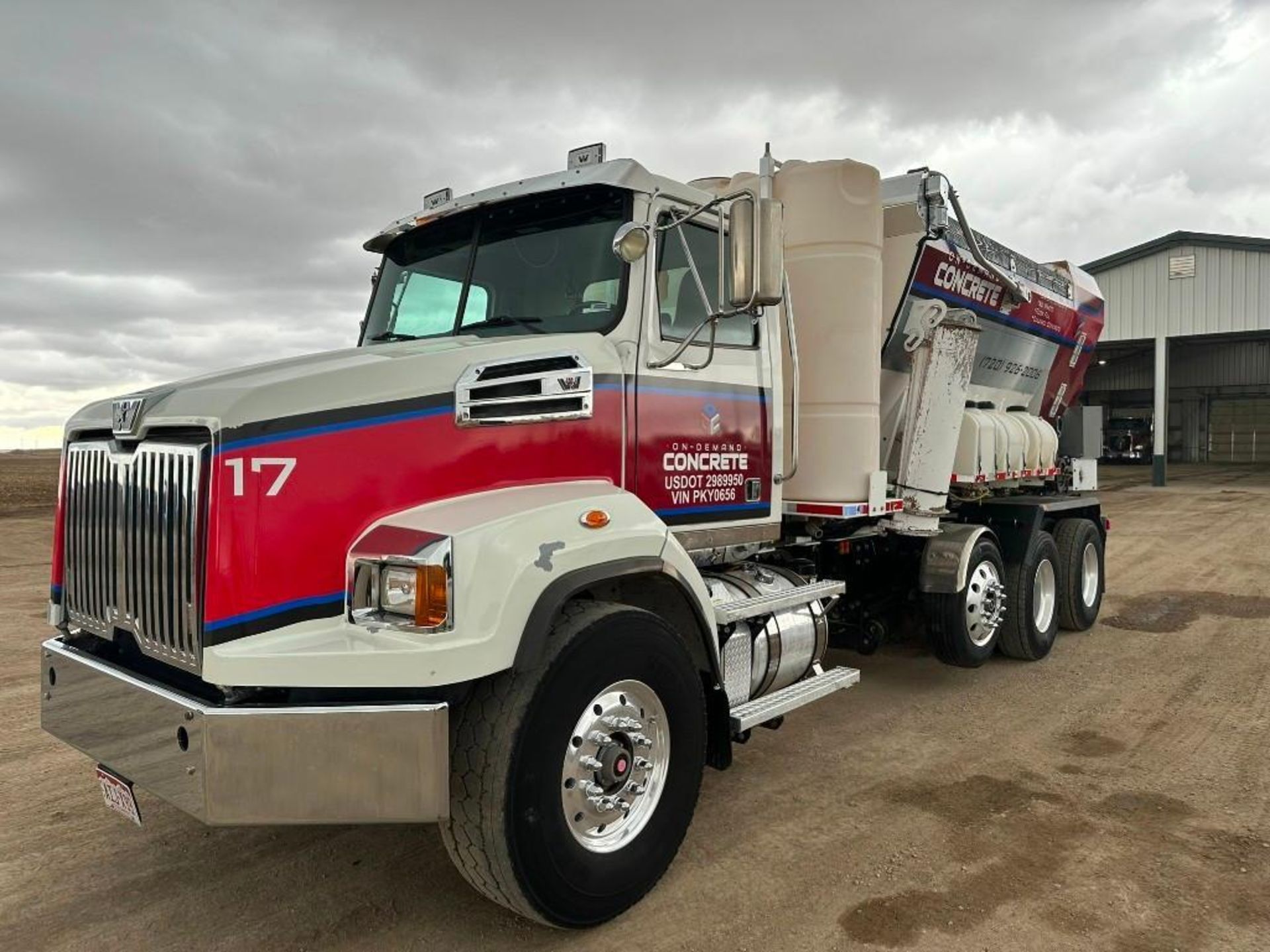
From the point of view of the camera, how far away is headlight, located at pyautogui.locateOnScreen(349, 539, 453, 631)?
9.03ft

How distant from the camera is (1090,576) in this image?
8.01m

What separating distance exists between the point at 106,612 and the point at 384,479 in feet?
4.02

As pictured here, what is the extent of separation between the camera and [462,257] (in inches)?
167

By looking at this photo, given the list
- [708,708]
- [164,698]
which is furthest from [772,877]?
[164,698]

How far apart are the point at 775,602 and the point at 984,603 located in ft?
8.96

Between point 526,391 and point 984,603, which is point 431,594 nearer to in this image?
point 526,391

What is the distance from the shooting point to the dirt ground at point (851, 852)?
10.3ft

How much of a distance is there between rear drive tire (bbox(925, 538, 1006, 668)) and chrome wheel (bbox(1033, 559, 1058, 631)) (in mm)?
858

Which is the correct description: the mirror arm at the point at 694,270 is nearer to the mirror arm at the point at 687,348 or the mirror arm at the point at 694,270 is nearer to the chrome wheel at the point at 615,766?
the mirror arm at the point at 687,348

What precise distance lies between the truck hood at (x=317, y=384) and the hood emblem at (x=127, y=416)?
0.03 m

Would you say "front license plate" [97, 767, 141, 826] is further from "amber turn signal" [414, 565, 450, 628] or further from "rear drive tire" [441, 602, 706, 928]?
"amber turn signal" [414, 565, 450, 628]

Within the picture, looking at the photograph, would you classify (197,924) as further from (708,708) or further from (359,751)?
(708,708)

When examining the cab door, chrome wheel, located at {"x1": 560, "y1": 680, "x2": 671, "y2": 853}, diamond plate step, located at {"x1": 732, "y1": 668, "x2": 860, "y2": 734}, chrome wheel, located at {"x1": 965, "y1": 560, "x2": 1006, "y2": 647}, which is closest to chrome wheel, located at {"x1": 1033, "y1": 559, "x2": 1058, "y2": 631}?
chrome wheel, located at {"x1": 965, "y1": 560, "x2": 1006, "y2": 647}

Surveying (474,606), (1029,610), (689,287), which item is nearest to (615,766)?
(474,606)
